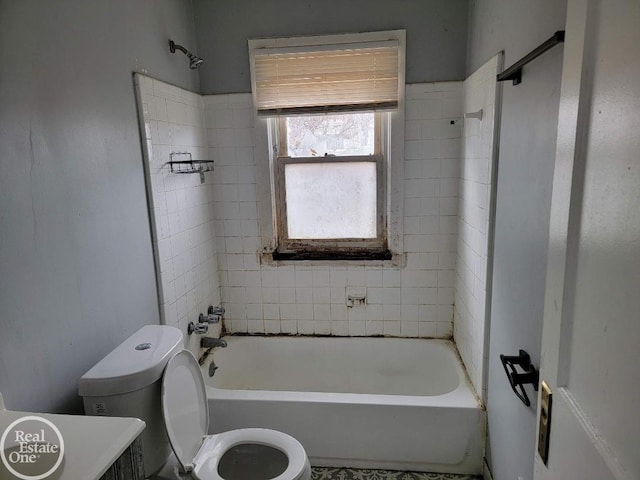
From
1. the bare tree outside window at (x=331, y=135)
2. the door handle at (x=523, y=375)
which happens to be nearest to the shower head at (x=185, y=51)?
the bare tree outside window at (x=331, y=135)

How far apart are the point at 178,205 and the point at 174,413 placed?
1.10 metres

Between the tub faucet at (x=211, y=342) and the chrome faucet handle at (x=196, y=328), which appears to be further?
the tub faucet at (x=211, y=342)

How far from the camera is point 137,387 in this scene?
4.55 ft

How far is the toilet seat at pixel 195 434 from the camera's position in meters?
1.54

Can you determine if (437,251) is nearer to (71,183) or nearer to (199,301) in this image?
(199,301)

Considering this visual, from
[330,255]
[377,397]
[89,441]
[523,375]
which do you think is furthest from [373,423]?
[89,441]

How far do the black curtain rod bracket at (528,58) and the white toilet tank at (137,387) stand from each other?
159 cm

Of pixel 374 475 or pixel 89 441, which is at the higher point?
pixel 89 441

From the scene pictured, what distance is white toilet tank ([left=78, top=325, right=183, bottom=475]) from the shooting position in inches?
53.2

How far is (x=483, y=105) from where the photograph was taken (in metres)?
1.99

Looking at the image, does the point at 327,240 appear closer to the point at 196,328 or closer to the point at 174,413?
the point at 196,328

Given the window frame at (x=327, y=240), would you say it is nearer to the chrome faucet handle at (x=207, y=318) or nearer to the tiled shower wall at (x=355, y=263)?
the tiled shower wall at (x=355, y=263)

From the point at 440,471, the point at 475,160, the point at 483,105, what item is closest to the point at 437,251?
the point at 475,160

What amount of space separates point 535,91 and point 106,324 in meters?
1.79
